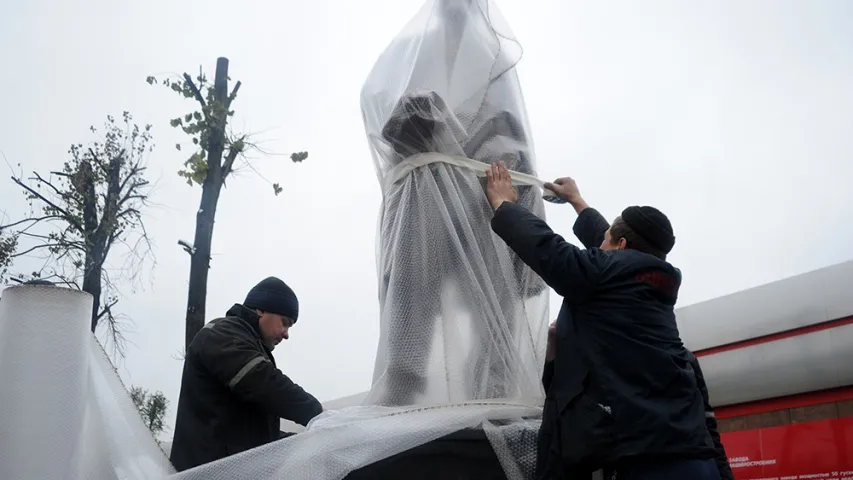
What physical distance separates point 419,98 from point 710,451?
64.0 inches

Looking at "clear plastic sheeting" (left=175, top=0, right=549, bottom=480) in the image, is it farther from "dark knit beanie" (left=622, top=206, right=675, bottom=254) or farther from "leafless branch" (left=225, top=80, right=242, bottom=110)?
"leafless branch" (left=225, top=80, right=242, bottom=110)

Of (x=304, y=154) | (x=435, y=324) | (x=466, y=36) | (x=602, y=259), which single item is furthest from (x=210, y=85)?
(x=602, y=259)

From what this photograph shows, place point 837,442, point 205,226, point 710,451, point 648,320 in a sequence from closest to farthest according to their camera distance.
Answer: point 710,451
point 648,320
point 837,442
point 205,226

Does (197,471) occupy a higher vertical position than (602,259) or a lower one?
lower

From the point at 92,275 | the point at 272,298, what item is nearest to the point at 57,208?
the point at 92,275

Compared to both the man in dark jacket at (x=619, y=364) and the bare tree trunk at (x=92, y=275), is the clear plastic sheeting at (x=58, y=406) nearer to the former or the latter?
the man in dark jacket at (x=619, y=364)

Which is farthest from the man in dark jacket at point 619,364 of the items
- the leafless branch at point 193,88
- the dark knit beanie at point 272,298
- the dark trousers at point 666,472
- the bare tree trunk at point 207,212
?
the leafless branch at point 193,88

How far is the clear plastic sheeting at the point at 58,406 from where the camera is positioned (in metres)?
2.29

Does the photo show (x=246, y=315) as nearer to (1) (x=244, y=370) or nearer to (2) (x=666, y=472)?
(1) (x=244, y=370)

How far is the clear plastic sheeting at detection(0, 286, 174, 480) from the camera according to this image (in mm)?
2291

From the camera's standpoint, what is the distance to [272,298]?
125 inches

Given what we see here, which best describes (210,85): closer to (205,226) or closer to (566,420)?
(205,226)

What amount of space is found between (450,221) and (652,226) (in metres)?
0.78

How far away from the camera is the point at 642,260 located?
2.27 metres
